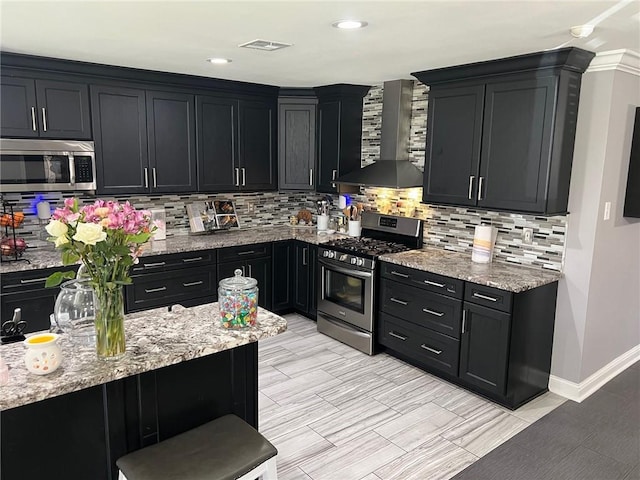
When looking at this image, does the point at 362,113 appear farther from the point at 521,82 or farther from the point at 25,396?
the point at 25,396

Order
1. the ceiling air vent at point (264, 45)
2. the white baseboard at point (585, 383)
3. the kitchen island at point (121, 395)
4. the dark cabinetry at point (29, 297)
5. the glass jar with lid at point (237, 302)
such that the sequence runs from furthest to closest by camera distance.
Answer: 1. the white baseboard at point (585, 383)
2. the dark cabinetry at point (29, 297)
3. the ceiling air vent at point (264, 45)
4. the glass jar with lid at point (237, 302)
5. the kitchen island at point (121, 395)

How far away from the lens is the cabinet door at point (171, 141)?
4309mm

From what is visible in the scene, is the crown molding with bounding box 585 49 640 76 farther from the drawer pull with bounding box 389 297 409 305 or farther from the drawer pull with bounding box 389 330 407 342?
the drawer pull with bounding box 389 330 407 342

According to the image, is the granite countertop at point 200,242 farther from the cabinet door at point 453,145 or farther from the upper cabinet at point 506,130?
the upper cabinet at point 506,130

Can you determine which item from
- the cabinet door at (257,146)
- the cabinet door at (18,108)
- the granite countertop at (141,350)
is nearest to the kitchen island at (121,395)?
the granite countertop at (141,350)

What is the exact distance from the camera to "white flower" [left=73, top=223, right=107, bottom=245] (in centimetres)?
156

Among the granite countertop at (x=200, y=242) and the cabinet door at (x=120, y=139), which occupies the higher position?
the cabinet door at (x=120, y=139)

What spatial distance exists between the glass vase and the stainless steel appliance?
8.66 feet

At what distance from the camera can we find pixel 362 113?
16.5ft

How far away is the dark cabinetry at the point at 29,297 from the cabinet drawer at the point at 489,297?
9.65ft

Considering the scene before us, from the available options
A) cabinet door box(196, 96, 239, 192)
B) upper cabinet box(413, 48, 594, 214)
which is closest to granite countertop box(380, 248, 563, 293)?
upper cabinet box(413, 48, 594, 214)

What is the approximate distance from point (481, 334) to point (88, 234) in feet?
→ 9.10

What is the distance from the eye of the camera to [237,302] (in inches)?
80.7

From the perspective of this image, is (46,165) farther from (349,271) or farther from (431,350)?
(431,350)
